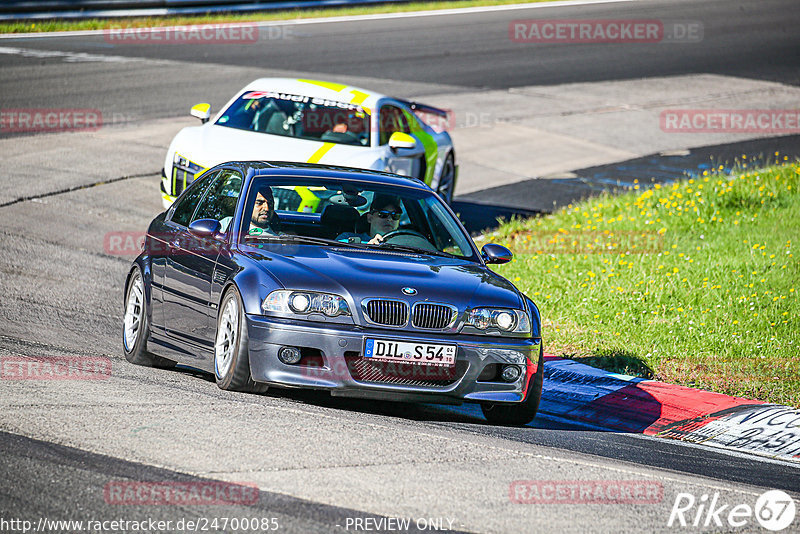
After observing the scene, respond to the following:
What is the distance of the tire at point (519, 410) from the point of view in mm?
7469

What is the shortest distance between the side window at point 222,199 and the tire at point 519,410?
2.15 meters

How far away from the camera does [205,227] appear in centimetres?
775

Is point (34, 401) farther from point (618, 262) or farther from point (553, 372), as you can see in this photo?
point (618, 262)

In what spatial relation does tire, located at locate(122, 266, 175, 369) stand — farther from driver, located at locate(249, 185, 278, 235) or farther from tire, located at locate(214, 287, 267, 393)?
tire, located at locate(214, 287, 267, 393)

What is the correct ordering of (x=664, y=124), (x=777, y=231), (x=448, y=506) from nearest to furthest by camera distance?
1. (x=448, y=506)
2. (x=777, y=231)
3. (x=664, y=124)

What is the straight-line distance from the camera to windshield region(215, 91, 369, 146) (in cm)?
A: 1312

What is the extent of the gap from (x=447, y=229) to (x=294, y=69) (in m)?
15.9

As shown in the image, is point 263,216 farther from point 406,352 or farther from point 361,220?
point 406,352

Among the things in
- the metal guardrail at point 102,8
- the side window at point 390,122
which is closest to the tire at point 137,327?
the side window at point 390,122

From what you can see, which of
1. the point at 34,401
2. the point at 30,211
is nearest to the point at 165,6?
A: the point at 30,211

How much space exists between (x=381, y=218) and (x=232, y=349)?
1691 millimetres

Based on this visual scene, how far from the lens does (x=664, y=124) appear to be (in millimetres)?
22750

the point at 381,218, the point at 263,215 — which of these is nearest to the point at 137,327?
the point at 263,215

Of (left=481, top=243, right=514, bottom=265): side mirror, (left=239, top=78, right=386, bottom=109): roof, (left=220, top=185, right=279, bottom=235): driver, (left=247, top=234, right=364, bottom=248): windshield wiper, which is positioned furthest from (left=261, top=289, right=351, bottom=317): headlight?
(left=239, top=78, right=386, bottom=109): roof
